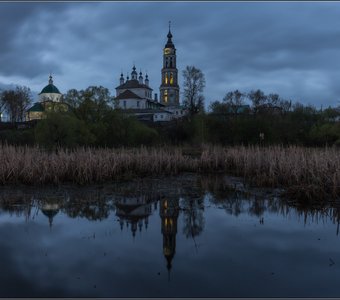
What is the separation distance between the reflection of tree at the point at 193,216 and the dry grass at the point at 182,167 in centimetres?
252

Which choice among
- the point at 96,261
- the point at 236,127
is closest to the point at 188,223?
the point at 96,261

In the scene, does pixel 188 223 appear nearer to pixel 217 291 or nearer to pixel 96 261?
pixel 96 261

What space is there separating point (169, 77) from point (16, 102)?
1465 inches

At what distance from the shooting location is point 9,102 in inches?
2511

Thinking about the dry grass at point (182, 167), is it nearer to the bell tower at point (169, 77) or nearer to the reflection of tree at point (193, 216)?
the reflection of tree at point (193, 216)

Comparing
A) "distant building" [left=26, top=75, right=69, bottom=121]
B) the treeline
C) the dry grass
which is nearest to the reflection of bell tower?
the dry grass

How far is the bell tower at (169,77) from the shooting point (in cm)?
8862

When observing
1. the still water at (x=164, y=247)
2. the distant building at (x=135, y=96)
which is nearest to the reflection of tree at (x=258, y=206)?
the still water at (x=164, y=247)

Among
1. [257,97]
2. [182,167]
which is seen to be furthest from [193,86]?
[182,167]

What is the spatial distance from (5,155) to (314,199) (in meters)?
9.82

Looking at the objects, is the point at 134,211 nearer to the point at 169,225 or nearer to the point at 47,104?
the point at 169,225

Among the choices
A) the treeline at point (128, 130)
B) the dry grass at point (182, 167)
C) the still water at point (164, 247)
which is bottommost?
the still water at point (164, 247)

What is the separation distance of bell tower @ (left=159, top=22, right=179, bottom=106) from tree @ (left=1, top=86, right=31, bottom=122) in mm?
32115

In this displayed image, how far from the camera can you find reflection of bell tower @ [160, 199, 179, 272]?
18.9ft
